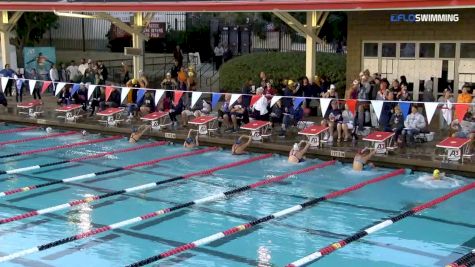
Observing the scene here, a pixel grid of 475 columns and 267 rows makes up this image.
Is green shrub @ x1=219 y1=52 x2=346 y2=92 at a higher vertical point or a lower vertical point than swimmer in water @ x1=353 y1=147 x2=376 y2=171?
higher

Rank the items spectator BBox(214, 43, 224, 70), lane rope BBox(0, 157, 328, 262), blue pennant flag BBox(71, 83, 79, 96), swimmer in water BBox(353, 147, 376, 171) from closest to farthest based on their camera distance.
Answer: lane rope BBox(0, 157, 328, 262) < swimmer in water BBox(353, 147, 376, 171) < blue pennant flag BBox(71, 83, 79, 96) < spectator BBox(214, 43, 224, 70)

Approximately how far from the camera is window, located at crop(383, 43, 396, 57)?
1906 cm

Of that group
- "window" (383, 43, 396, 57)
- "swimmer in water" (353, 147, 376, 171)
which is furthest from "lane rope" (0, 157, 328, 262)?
"window" (383, 43, 396, 57)

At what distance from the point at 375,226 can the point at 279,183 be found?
329cm

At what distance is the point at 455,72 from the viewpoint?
1820 centimetres

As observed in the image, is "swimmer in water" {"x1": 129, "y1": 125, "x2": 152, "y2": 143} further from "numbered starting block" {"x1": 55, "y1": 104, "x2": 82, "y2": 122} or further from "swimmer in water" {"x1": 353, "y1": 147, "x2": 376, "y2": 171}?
"swimmer in water" {"x1": 353, "y1": 147, "x2": 376, "y2": 171}

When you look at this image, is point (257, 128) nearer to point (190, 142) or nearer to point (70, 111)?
point (190, 142)

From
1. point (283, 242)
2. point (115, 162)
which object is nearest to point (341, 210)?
point (283, 242)

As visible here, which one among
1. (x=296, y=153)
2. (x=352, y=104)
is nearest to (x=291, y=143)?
(x=296, y=153)

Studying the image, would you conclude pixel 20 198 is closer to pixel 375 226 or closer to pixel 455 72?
pixel 375 226

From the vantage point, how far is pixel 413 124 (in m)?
15.2

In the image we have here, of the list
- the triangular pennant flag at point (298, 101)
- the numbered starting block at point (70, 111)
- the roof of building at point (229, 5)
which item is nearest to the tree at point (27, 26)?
the roof of building at point (229, 5)

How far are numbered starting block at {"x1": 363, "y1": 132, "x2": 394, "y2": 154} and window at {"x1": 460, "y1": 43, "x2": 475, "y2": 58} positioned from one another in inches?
173

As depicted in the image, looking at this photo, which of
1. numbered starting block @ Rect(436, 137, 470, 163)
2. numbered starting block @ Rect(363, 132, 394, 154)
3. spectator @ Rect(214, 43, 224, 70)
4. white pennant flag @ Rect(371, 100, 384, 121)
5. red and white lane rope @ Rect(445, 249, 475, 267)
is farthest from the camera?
spectator @ Rect(214, 43, 224, 70)
